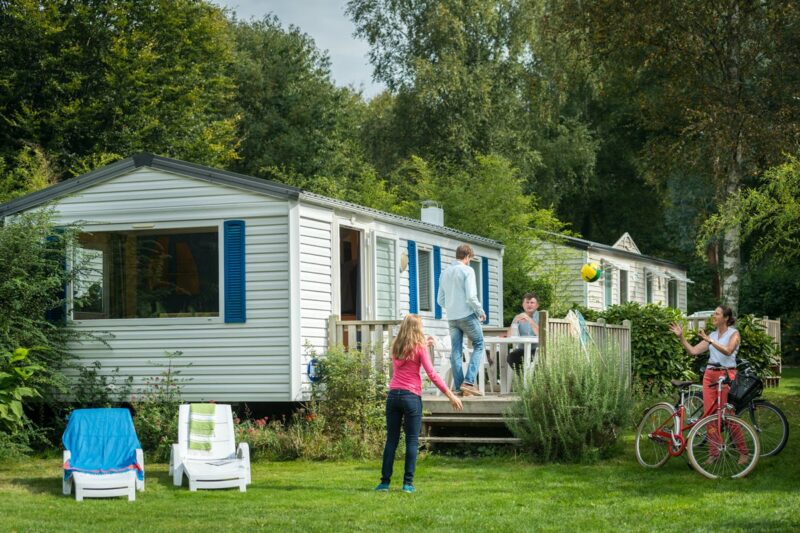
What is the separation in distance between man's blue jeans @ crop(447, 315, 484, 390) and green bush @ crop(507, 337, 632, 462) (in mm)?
1067

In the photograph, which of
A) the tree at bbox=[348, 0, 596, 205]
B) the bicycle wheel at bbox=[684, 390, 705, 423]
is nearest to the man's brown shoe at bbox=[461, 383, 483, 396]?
the bicycle wheel at bbox=[684, 390, 705, 423]

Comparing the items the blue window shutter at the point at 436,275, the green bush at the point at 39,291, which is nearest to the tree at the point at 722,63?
the blue window shutter at the point at 436,275

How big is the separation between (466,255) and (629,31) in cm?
1010

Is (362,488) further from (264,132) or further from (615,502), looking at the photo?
(264,132)

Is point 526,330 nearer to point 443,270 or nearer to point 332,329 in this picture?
point 332,329

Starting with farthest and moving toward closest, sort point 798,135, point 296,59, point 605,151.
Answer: point 605,151 → point 296,59 → point 798,135

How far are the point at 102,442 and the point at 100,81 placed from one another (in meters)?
18.2

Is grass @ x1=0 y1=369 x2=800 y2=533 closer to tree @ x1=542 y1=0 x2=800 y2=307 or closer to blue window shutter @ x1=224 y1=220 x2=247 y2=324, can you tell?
blue window shutter @ x1=224 y1=220 x2=247 y2=324

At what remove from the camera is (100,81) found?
90.4 feet

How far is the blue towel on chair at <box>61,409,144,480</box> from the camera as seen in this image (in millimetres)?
10539

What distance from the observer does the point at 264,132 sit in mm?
35062

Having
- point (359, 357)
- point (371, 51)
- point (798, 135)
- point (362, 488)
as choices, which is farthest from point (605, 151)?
point (362, 488)

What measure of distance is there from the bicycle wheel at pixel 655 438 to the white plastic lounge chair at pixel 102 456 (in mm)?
4674

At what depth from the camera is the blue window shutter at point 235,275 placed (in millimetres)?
13438
